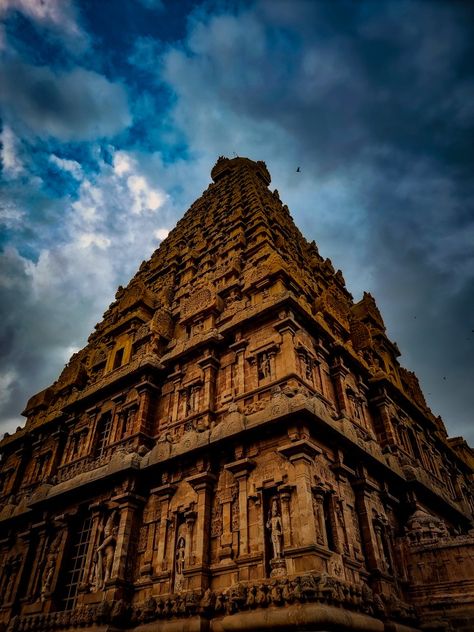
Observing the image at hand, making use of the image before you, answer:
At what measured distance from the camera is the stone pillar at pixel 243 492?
13.9 m

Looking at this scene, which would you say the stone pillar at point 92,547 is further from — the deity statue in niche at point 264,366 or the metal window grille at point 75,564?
the deity statue in niche at point 264,366

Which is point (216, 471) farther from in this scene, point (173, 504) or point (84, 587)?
point (84, 587)

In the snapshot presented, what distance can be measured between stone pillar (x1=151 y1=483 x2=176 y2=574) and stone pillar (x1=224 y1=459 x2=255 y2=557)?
9.59 feet

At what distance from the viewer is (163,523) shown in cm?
1645

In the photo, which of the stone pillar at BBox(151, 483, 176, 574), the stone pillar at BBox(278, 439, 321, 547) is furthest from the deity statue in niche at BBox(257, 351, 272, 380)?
the stone pillar at BBox(151, 483, 176, 574)

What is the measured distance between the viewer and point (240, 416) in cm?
1622

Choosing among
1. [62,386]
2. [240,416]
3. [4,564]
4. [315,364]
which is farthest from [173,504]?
[62,386]

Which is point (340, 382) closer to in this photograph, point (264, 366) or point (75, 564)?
point (264, 366)

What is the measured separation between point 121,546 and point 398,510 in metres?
11.4

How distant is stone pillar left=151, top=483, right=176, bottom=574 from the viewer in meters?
15.7

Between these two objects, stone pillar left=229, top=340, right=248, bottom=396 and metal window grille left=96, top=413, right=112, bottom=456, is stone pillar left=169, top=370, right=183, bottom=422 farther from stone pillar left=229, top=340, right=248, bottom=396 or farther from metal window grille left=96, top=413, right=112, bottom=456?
metal window grille left=96, top=413, right=112, bottom=456

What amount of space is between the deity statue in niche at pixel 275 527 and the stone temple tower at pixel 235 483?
0.04 meters

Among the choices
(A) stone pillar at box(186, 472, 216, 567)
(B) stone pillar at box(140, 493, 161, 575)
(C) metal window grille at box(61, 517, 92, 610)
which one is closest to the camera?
(A) stone pillar at box(186, 472, 216, 567)

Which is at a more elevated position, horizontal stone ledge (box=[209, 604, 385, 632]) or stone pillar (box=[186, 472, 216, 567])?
stone pillar (box=[186, 472, 216, 567])
